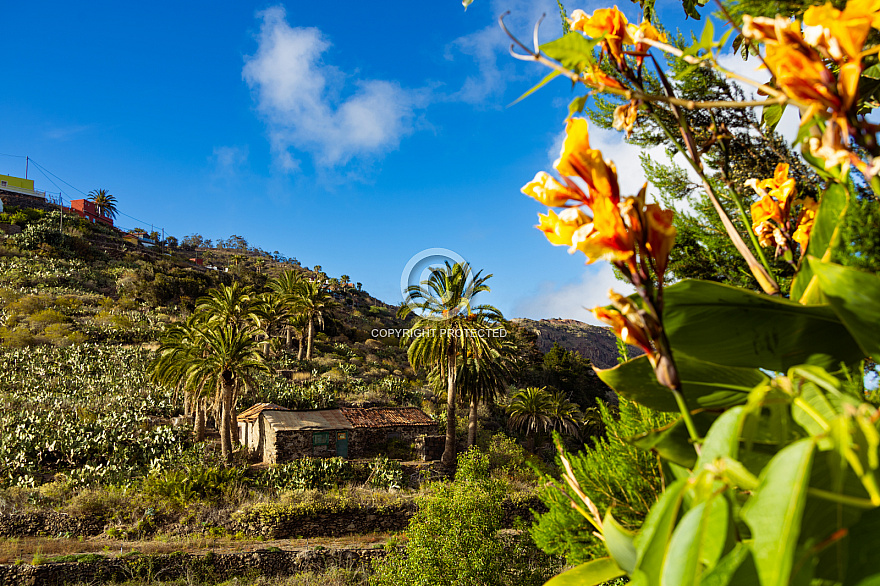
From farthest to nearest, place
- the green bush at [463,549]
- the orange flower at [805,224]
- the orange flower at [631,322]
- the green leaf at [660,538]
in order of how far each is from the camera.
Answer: the green bush at [463,549] → the orange flower at [805,224] → the orange flower at [631,322] → the green leaf at [660,538]

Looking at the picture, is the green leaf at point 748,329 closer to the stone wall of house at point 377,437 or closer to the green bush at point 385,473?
the green bush at point 385,473

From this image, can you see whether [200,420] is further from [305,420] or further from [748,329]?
[748,329]

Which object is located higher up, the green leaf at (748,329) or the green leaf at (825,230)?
the green leaf at (825,230)

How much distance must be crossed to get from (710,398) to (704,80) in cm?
333

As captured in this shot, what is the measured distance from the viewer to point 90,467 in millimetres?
15188

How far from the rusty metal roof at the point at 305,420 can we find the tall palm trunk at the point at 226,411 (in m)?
2.05

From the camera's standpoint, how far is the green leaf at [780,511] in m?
0.37

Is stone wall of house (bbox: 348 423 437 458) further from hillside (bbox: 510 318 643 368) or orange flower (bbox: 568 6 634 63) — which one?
hillside (bbox: 510 318 643 368)

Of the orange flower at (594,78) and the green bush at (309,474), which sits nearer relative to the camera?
the orange flower at (594,78)

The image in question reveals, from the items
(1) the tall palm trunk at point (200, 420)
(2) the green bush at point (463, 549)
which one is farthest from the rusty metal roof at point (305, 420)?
(2) the green bush at point (463, 549)

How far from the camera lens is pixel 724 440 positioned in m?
0.50

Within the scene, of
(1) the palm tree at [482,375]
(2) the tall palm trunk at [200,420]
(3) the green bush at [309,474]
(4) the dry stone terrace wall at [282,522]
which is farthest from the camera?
(1) the palm tree at [482,375]

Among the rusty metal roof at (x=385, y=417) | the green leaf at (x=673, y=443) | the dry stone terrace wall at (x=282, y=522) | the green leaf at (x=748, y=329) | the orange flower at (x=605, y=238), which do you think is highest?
the orange flower at (x=605, y=238)

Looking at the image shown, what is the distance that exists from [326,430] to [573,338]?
49948 millimetres
